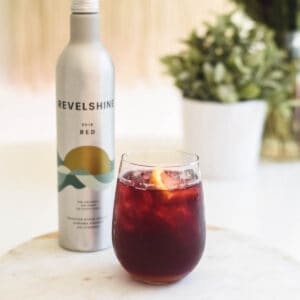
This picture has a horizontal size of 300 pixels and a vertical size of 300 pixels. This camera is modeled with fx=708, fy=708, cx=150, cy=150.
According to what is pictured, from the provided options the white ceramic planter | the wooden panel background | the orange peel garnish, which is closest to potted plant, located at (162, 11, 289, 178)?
the white ceramic planter

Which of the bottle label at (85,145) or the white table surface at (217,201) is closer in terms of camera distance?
the bottle label at (85,145)

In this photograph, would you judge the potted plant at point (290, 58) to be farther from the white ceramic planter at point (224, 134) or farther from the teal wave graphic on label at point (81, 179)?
the teal wave graphic on label at point (81, 179)

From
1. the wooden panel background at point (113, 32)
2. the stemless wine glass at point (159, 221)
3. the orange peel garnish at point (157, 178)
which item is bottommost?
the stemless wine glass at point (159, 221)

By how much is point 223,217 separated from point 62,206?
0.34 meters

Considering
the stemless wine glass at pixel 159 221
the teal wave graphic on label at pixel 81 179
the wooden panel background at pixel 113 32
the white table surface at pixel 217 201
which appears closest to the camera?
the stemless wine glass at pixel 159 221

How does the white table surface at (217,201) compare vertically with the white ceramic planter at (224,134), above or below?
below

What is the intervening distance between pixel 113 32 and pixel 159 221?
913 millimetres

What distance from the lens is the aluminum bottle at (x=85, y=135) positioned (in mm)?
833

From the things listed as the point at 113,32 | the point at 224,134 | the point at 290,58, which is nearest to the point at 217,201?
the point at 224,134

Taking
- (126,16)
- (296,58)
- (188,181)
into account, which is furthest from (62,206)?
(126,16)

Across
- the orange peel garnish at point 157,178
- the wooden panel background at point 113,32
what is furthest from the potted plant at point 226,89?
the orange peel garnish at point 157,178

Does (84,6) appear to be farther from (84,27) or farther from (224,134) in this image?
(224,134)

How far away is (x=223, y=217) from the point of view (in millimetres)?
1129

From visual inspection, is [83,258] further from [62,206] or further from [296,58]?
[296,58]
